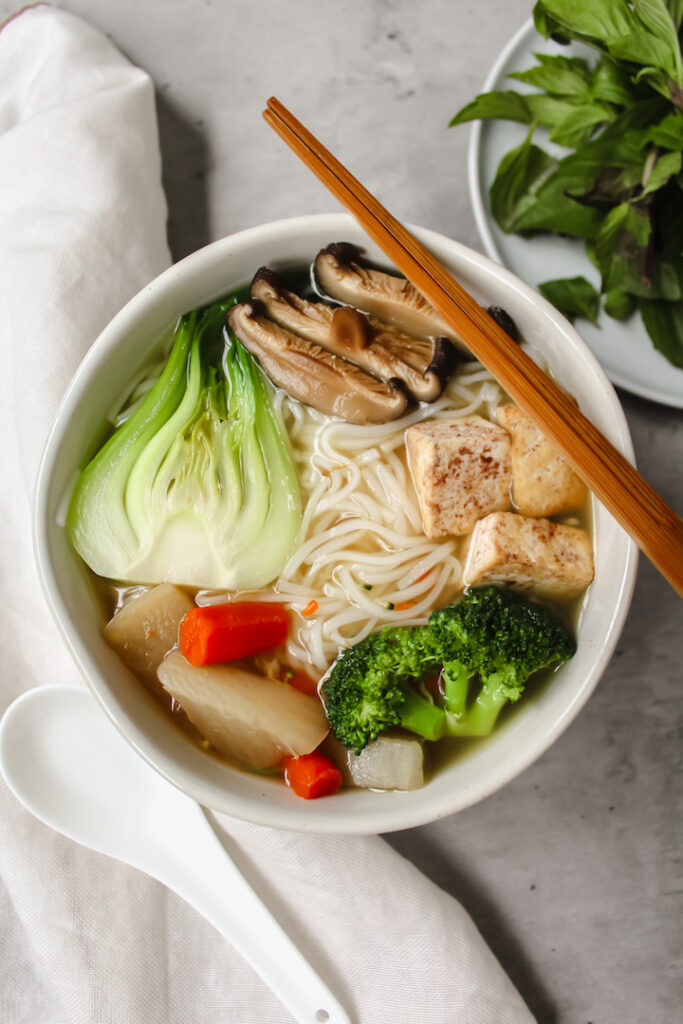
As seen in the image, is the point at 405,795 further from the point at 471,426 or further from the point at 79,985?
the point at 79,985

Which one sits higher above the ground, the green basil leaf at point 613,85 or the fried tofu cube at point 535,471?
the green basil leaf at point 613,85

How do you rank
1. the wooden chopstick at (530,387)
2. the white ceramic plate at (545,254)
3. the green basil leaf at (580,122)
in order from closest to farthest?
the wooden chopstick at (530,387) < the green basil leaf at (580,122) < the white ceramic plate at (545,254)

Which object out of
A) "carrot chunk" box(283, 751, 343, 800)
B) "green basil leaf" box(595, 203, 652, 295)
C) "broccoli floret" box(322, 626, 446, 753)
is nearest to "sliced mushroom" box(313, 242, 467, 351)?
"green basil leaf" box(595, 203, 652, 295)

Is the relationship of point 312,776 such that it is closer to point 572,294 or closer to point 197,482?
point 197,482

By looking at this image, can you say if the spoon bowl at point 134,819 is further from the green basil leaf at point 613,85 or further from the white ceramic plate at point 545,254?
the green basil leaf at point 613,85

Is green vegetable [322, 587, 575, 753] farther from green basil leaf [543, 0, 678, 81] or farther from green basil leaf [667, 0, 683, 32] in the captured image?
green basil leaf [667, 0, 683, 32]

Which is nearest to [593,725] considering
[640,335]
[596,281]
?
[640,335]

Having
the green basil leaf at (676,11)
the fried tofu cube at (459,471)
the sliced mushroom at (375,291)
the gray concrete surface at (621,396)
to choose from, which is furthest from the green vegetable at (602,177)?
the fried tofu cube at (459,471)
